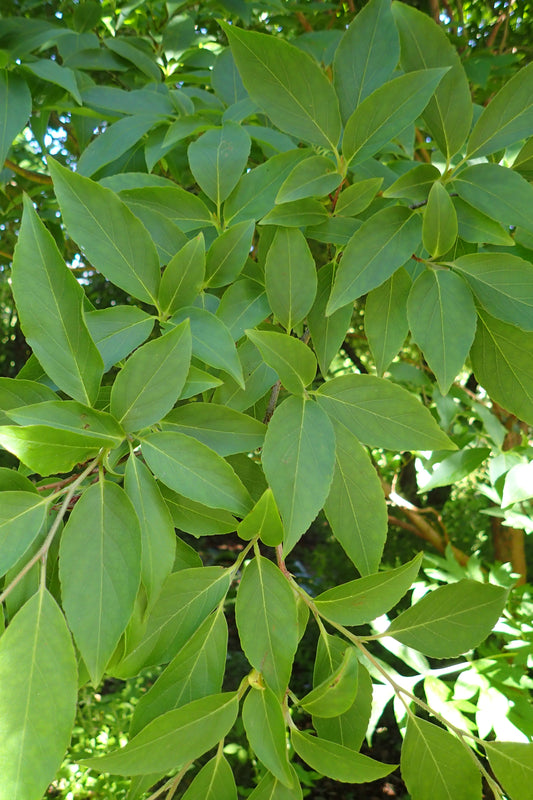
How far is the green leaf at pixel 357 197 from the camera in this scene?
41cm

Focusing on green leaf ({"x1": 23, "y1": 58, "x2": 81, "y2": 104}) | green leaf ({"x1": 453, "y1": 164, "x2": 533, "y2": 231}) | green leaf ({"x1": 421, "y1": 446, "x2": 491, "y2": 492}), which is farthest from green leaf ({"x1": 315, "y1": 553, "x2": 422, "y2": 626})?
green leaf ({"x1": 421, "y1": 446, "x2": 491, "y2": 492})

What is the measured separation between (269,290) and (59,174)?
0.44 ft

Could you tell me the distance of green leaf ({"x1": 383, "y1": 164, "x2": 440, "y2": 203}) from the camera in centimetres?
40

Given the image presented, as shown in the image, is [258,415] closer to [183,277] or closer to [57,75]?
[183,277]

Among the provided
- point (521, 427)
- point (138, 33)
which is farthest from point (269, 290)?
point (521, 427)

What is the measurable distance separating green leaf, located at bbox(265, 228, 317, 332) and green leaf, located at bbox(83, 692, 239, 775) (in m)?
0.22

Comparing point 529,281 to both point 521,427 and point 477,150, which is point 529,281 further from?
point 521,427

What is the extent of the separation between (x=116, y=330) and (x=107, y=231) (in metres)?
0.06

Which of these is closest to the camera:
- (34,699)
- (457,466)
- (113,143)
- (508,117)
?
(34,699)

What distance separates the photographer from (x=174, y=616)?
1.19 ft

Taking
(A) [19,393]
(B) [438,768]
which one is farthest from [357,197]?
(B) [438,768]

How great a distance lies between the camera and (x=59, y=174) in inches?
14.1

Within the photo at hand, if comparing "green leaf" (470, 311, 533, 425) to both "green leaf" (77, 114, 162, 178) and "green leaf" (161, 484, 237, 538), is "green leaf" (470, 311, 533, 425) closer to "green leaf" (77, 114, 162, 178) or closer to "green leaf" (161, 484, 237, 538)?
"green leaf" (161, 484, 237, 538)

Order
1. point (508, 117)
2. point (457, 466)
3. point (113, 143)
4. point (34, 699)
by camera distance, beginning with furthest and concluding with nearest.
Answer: point (457, 466), point (113, 143), point (508, 117), point (34, 699)
